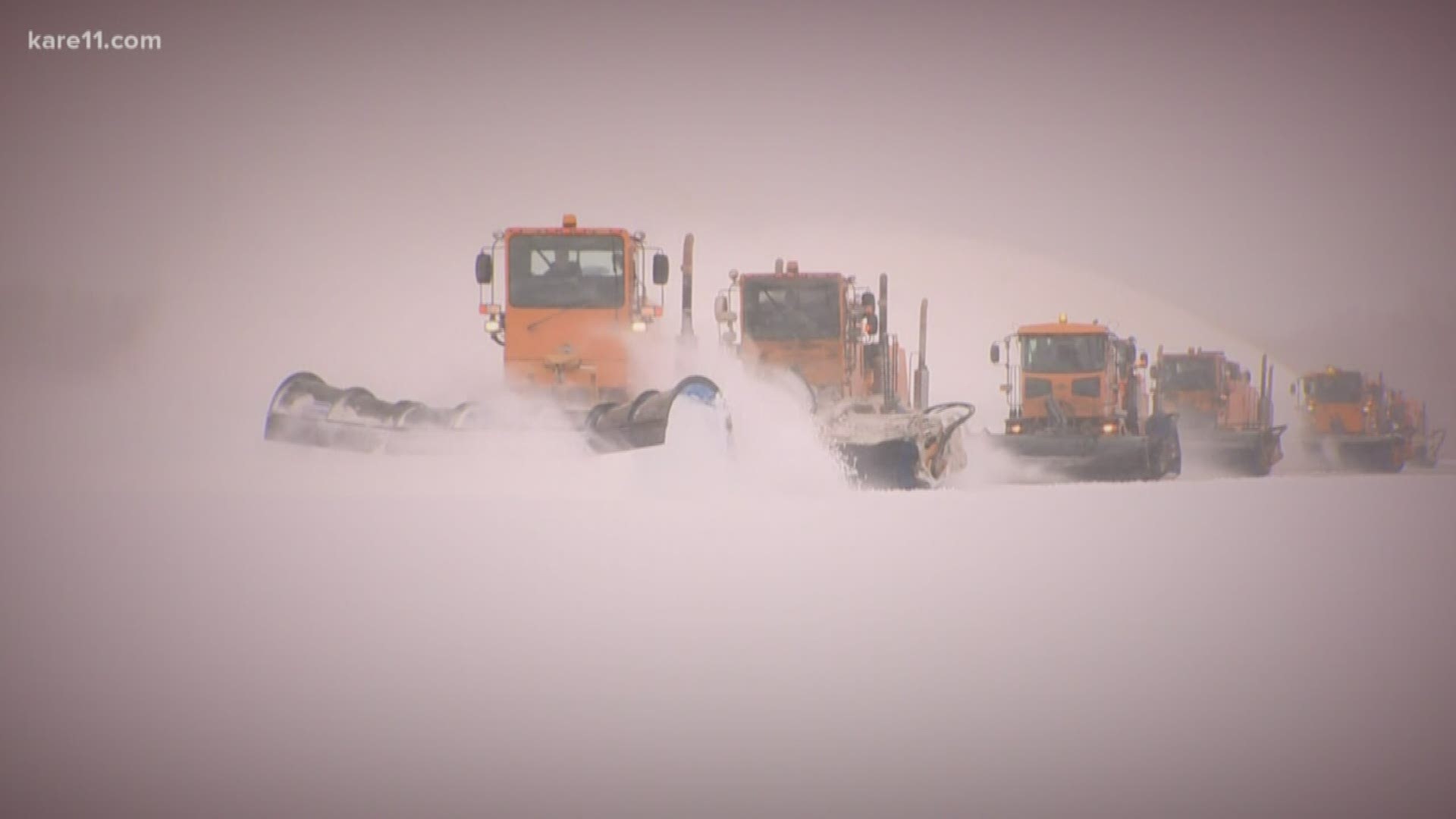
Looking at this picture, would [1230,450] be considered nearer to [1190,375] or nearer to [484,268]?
[1190,375]

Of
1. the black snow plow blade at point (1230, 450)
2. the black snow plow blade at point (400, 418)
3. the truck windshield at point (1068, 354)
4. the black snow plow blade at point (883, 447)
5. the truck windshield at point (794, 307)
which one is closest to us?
the black snow plow blade at point (400, 418)

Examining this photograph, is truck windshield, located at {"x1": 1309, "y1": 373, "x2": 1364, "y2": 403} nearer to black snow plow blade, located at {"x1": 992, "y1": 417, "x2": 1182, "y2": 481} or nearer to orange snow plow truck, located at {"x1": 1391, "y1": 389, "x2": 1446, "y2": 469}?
orange snow plow truck, located at {"x1": 1391, "y1": 389, "x2": 1446, "y2": 469}

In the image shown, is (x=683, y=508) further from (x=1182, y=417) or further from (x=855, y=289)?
(x=1182, y=417)

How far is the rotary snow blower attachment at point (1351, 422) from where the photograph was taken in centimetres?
2400

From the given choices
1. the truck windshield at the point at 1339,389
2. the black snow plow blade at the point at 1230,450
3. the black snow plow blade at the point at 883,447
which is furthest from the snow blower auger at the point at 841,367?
the truck windshield at the point at 1339,389

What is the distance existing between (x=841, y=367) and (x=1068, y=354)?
14.6ft

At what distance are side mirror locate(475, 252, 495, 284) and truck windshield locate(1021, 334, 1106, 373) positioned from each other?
8544 millimetres

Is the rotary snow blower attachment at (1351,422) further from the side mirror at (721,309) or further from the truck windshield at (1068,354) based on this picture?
the side mirror at (721,309)

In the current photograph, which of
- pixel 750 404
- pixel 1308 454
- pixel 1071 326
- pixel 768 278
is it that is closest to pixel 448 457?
pixel 750 404

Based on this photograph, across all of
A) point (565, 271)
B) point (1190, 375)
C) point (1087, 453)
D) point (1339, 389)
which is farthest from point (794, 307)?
point (1339, 389)

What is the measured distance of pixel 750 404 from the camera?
14.9 metres

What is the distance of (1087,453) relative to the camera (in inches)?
703

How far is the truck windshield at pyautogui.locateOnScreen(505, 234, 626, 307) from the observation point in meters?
13.5

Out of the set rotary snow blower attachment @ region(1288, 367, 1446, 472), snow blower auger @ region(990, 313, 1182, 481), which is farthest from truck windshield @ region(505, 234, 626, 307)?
rotary snow blower attachment @ region(1288, 367, 1446, 472)
